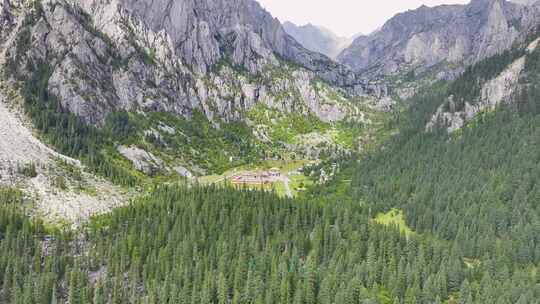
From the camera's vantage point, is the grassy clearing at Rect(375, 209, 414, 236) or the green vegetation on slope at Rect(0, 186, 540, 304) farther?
the grassy clearing at Rect(375, 209, 414, 236)

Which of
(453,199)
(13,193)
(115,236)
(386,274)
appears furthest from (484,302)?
(13,193)

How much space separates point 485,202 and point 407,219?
27.1 m

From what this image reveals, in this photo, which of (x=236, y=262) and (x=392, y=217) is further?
(x=392, y=217)

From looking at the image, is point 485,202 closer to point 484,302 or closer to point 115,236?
point 484,302

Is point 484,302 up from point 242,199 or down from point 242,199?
down

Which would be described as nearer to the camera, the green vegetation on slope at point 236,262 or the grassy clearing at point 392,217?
the green vegetation on slope at point 236,262

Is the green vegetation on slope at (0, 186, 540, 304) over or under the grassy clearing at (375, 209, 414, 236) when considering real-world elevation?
under

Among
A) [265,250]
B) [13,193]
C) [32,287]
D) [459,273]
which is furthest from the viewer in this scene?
[13,193]

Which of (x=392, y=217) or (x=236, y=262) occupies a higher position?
(x=392, y=217)

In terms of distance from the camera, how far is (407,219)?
182750 mm

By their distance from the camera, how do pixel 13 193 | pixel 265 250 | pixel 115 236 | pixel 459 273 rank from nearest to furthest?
pixel 459 273 → pixel 265 250 → pixel 115 236 → pixel 13 193

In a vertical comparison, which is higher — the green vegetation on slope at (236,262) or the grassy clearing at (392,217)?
the grassy clearing at (392,217)

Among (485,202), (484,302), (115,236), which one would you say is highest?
(485,202)

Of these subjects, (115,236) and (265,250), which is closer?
(265,250)
